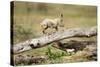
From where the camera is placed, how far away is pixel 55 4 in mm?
2408

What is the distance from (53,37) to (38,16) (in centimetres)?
30

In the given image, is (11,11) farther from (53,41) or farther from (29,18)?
(53,41)

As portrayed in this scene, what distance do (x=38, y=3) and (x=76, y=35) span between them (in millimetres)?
595

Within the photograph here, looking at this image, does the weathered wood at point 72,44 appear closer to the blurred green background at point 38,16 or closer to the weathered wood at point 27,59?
the blurred green background at point 38,16

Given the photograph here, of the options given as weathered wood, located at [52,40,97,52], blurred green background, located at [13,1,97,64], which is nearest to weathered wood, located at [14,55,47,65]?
blurred green background, located at [13,1,97,64]

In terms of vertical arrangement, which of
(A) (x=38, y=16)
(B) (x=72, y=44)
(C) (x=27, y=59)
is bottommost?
(C) (x=27, y=59)

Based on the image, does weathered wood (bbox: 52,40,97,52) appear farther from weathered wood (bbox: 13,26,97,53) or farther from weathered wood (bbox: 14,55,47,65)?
weathered wood (bbox: 14,55,47,65)

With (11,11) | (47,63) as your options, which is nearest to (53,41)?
(47,63)

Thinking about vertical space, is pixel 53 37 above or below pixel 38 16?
below

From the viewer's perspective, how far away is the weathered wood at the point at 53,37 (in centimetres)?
226

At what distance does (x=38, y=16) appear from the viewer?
2.33 metres

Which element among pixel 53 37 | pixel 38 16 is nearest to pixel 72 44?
pixel 53 37

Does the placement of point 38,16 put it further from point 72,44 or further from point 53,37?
point 72,44

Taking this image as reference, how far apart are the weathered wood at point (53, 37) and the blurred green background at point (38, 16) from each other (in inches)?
1.7
